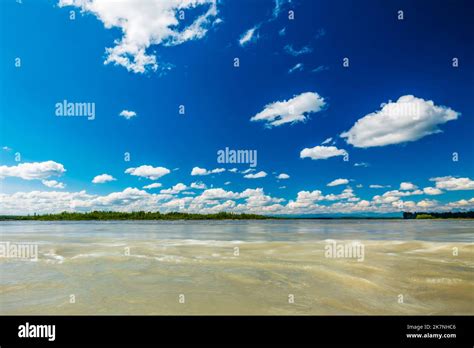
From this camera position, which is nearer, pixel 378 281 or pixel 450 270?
pixel 378 281

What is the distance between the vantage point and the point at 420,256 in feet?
45.1

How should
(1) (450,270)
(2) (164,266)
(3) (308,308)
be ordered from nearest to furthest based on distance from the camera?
(3) (308,308), (1) (450,270), (2) (164,266)

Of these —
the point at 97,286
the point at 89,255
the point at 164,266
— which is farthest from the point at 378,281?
the point at 89,255

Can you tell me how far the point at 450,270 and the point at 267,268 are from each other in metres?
6.15
